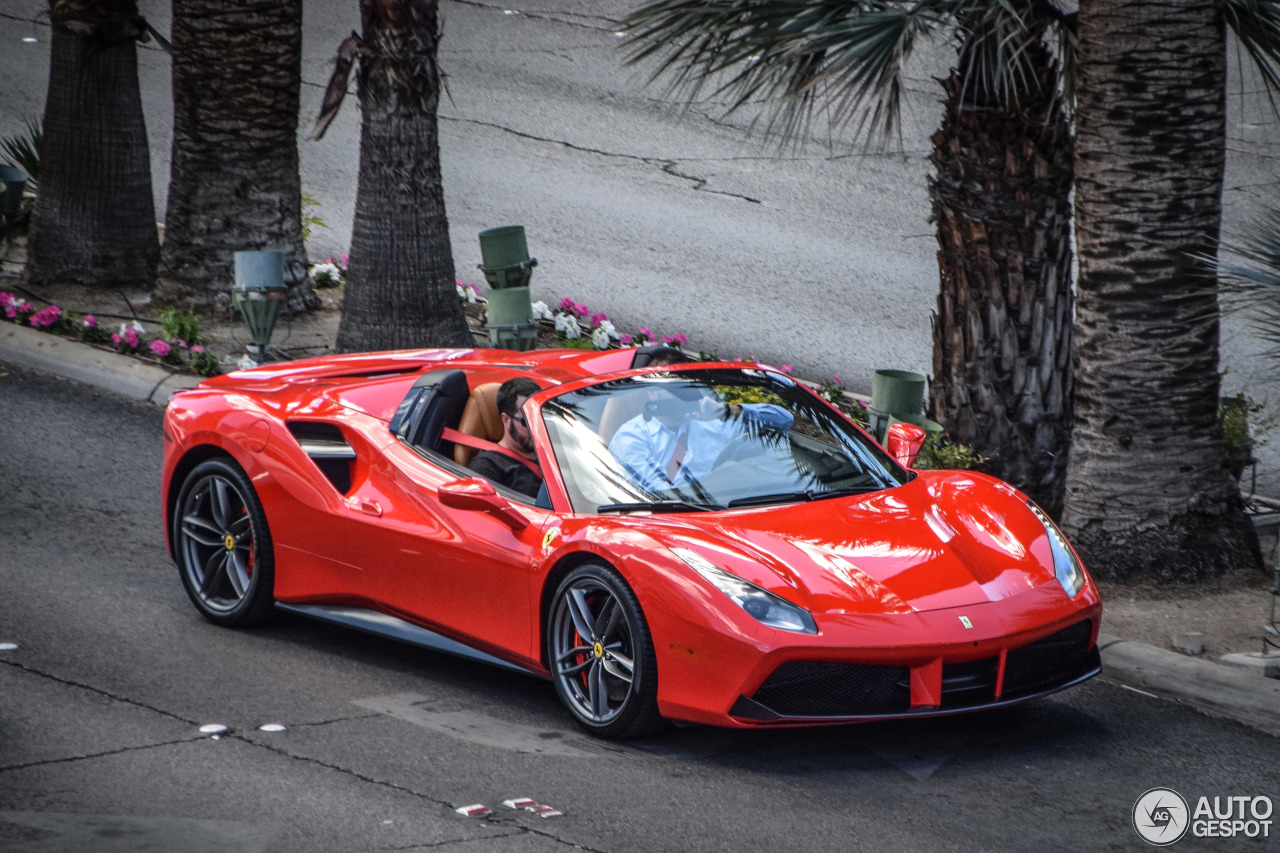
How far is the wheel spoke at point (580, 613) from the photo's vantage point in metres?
5.38

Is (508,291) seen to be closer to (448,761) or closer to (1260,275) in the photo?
(1260,275)

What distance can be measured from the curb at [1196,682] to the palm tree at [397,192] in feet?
18.8

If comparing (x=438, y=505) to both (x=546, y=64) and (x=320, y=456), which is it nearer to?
(x=320, y=456)

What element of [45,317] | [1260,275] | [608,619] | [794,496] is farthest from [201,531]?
[45,317]

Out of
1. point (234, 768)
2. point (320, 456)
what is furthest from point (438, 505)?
point (234, 768)

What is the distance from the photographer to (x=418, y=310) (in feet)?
34.7

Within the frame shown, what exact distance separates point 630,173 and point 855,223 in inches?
103

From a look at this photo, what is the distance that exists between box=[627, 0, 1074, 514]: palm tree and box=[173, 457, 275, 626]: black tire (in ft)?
9.74

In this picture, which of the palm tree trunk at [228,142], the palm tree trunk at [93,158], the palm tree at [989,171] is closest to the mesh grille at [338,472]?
the palm tree at [989,171]

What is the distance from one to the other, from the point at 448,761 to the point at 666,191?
37.3 ft

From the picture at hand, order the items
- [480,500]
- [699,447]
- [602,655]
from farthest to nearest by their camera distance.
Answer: [699,447]
[480,500]
[602,655]

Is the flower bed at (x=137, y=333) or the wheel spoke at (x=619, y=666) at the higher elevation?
the flower bed at (x=137, y=333)

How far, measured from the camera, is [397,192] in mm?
10414

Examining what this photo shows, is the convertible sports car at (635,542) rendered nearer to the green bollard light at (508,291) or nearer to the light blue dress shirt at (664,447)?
the light blue dress shirt at (664,447)
